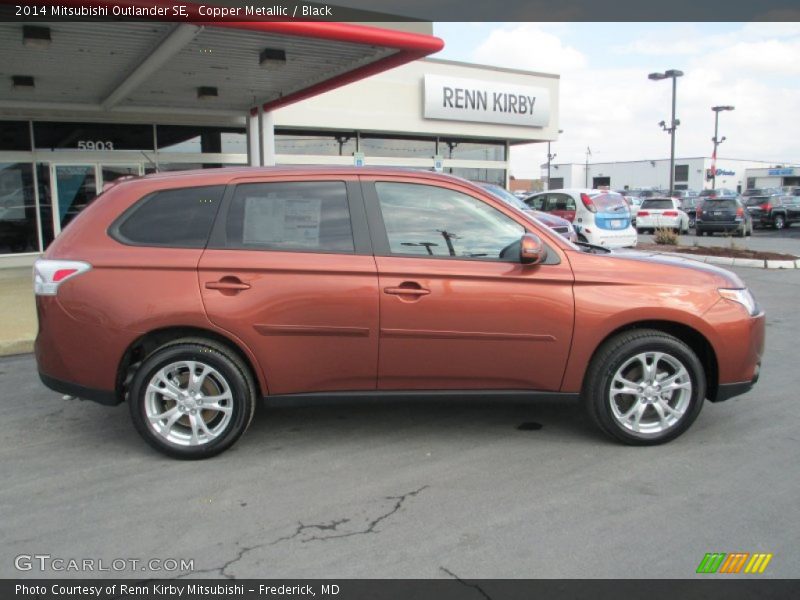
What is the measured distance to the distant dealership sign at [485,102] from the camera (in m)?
18.2

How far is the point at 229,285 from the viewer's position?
4.01m

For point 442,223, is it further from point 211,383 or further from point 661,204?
point 661,204

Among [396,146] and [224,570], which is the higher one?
[396,146]

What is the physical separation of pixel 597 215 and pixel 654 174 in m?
A: 76.6

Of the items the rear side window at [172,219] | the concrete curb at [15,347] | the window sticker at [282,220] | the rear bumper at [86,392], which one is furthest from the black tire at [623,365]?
the concrete curb at [15,347]

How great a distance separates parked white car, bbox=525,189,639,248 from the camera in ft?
48.7

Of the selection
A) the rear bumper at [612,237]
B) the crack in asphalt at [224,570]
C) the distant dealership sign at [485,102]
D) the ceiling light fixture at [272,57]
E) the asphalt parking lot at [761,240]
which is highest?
the distant dealership sign at [485,102]

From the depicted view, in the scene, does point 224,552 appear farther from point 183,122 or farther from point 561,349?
point 183,122

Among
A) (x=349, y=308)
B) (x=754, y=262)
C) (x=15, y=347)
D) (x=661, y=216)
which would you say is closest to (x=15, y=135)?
(x=15, y=347)

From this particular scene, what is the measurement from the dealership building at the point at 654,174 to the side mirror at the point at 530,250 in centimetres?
8138

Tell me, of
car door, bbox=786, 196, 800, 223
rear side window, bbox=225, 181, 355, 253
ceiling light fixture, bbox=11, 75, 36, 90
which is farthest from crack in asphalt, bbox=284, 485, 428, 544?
car door, bbox=786, 196, 800, 223

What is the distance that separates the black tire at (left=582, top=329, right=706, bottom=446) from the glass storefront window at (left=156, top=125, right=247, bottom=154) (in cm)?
1253

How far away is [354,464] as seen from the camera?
4.09 m

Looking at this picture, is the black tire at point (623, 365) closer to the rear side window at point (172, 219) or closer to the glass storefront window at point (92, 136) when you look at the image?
the rear side window at point (172, 219)
